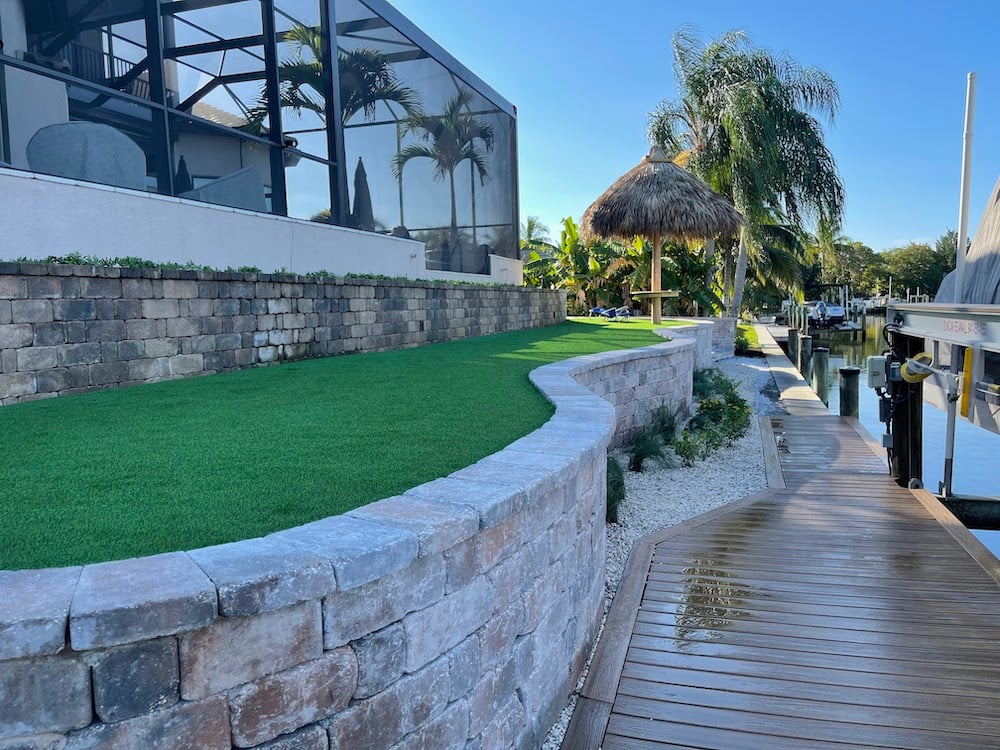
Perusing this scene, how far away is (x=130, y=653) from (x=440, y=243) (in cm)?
1433

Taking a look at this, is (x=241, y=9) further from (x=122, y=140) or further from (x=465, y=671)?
(x=465, y=671)

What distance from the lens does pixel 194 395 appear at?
5535mm

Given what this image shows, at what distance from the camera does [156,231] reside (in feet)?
24.2

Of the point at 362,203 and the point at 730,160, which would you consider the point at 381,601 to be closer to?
the point at 362,203

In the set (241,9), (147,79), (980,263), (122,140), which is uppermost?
(241,9)

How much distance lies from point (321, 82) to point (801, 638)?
1069 centimetres

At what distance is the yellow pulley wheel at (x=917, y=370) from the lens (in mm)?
5793

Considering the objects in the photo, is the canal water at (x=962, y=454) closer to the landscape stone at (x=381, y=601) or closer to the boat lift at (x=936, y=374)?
the boat lift at (x=936, y=374)

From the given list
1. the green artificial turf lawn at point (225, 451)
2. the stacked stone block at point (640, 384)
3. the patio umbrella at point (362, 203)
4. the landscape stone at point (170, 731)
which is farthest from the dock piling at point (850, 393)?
the landscape stone at point (170, 731)

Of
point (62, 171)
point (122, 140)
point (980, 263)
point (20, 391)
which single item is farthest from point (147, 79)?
point (980, 263)

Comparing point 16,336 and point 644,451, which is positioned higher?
point 16,336

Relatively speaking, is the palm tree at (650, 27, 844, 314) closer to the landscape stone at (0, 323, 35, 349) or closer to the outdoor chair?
the outdoor chair

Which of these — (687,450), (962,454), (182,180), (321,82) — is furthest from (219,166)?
(962,454)

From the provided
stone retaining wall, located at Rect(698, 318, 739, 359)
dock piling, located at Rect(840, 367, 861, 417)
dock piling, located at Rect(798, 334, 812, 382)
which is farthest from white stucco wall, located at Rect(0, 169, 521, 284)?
dock piling, located at Rect(798, 334, 812, 382)
